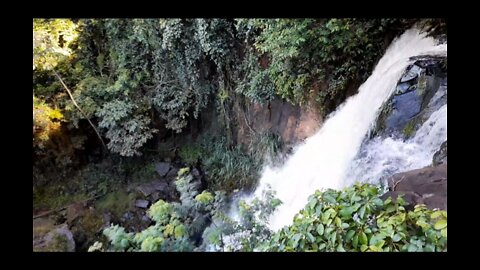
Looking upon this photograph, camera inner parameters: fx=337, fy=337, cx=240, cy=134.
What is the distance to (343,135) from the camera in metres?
3.86

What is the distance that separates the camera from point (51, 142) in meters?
5.35

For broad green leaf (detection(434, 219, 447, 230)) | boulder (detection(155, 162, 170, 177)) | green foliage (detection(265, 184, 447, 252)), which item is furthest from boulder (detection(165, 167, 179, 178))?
broad green leaf (detection(434, 219, 447, 230))

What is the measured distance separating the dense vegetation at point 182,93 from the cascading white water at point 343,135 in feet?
0.45

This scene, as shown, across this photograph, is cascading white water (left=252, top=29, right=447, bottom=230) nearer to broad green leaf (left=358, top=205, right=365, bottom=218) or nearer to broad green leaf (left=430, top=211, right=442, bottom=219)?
broad green leaf (left=358, top=205, right=365, bottom=218)

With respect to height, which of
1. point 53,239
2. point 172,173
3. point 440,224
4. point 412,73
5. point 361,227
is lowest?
point 53,239

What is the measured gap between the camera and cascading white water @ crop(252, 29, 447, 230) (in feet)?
11.2

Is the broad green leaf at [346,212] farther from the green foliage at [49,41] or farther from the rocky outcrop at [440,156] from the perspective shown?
the green foliage at [49,41]

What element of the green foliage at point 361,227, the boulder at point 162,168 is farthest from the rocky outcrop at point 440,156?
the boulder at point 162,168

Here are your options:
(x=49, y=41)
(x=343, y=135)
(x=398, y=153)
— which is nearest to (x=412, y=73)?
(x=398, y=153)

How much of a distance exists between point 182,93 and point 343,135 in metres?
2.62

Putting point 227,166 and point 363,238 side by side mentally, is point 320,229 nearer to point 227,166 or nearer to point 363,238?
point 363,238

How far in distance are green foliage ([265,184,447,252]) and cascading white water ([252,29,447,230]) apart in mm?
1589
